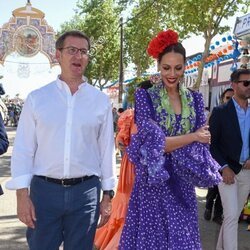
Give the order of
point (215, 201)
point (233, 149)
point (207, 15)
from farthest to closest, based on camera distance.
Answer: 1. point (207, 15)
2. point (215, 201)
3. point (233, 149)

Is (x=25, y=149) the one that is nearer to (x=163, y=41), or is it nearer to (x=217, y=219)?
(x=163, y=41)

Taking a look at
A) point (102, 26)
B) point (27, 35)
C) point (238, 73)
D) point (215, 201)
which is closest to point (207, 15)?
point (215, 201)

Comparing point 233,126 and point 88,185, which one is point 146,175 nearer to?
point 88,185

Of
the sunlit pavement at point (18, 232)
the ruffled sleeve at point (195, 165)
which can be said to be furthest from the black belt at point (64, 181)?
the sunlit pavement at point (18, 232)

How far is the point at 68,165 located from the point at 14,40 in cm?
2941

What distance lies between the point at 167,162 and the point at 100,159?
1.58 feet

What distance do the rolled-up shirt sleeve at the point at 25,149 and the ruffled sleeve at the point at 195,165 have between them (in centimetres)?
95

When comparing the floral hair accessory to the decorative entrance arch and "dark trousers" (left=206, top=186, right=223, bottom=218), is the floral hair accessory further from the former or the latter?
the decorative entrance arch

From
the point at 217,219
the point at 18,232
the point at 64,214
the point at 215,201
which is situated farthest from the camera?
the point at 215,201

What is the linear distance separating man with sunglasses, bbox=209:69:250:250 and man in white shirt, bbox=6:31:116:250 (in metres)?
1.55

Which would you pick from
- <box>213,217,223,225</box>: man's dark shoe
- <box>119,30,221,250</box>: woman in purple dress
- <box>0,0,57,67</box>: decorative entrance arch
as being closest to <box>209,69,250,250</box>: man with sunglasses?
<box>119,30,221,250</box>: woman in purple dress

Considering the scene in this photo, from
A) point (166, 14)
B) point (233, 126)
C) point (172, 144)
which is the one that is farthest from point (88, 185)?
point (166, 14)

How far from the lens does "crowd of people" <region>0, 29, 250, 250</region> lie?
2.71 metres

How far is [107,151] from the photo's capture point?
2867mm
